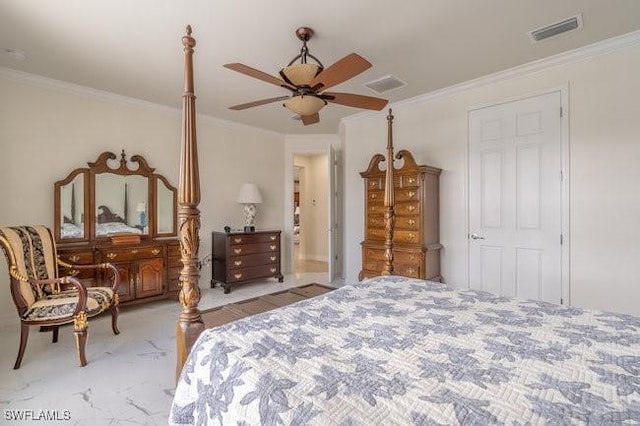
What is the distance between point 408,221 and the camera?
12.0 feet

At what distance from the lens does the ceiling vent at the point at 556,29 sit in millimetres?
2422

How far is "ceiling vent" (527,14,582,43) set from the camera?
7.95 ft

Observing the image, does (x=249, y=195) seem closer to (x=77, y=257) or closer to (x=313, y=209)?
(x=77, y=257)

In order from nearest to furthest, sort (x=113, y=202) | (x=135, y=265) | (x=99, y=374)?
(x=99, y=374) < (x=135, y=265) < (x=113, y=202)

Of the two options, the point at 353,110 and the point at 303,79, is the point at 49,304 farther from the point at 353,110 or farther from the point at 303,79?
the point at 353,110

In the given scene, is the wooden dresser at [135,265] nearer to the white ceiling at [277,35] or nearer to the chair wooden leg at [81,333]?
the chair wooden leg at [81,333]

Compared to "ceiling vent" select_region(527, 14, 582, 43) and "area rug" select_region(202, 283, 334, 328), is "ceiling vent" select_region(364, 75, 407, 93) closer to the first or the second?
"ceiling vent" select_region(527, 14, 582, 43)

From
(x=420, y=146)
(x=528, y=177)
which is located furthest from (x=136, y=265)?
(x=528, y=177)

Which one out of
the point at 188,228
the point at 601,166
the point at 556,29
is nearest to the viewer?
the point at 188,228

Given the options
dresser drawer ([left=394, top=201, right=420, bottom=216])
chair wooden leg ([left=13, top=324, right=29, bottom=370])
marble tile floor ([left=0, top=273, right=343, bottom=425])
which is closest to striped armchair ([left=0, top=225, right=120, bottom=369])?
chair wooden leg ([left=13, top=324, right=29, bottom=370])

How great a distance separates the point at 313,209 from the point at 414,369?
6536 millimetres

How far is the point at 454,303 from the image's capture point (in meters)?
1.80

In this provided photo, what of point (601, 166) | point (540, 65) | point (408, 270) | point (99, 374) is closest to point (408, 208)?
point (408, 270)

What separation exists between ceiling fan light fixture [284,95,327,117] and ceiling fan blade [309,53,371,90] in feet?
0.33
